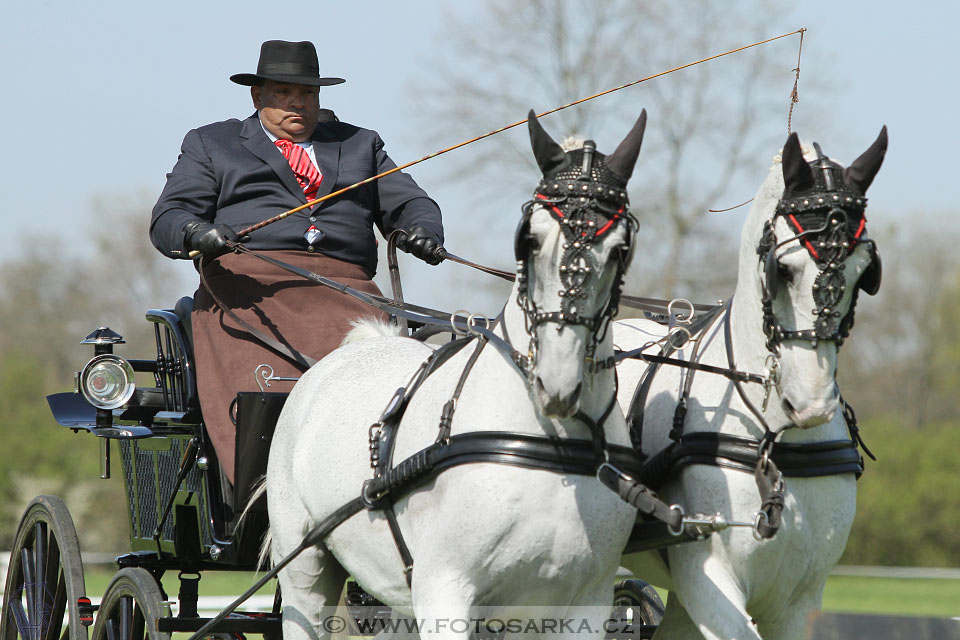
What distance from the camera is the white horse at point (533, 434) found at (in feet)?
10.4

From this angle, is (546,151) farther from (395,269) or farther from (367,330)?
(395,269)

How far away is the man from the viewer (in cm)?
484

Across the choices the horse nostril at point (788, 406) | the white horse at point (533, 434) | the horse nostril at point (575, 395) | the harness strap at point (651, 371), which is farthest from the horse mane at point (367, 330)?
the horse nostril at point (788, 406)

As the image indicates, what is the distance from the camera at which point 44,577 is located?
18.1 feet

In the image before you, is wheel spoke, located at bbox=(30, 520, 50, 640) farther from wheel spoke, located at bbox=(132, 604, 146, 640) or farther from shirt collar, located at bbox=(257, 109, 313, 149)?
shirt collar, located at bbox=(257, 109, 313, 149)

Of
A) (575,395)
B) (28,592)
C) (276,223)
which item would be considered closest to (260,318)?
(276,223)

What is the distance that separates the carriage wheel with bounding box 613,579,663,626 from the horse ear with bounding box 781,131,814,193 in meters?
2.52

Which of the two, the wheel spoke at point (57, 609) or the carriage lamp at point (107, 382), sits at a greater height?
the carriage lamp at point (107, 382)

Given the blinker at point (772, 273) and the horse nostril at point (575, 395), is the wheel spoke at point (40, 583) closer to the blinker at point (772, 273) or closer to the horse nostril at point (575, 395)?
the horse nostril at point (575, 395)

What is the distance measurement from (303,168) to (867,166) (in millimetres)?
2532

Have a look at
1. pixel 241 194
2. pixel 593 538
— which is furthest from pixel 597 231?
pixel 241 194

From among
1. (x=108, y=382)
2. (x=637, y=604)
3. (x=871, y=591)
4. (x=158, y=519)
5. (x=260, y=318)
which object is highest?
(x=260, y=318)

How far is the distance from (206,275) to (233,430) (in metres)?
0.69

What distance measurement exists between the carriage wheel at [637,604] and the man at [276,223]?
1.78 metres
